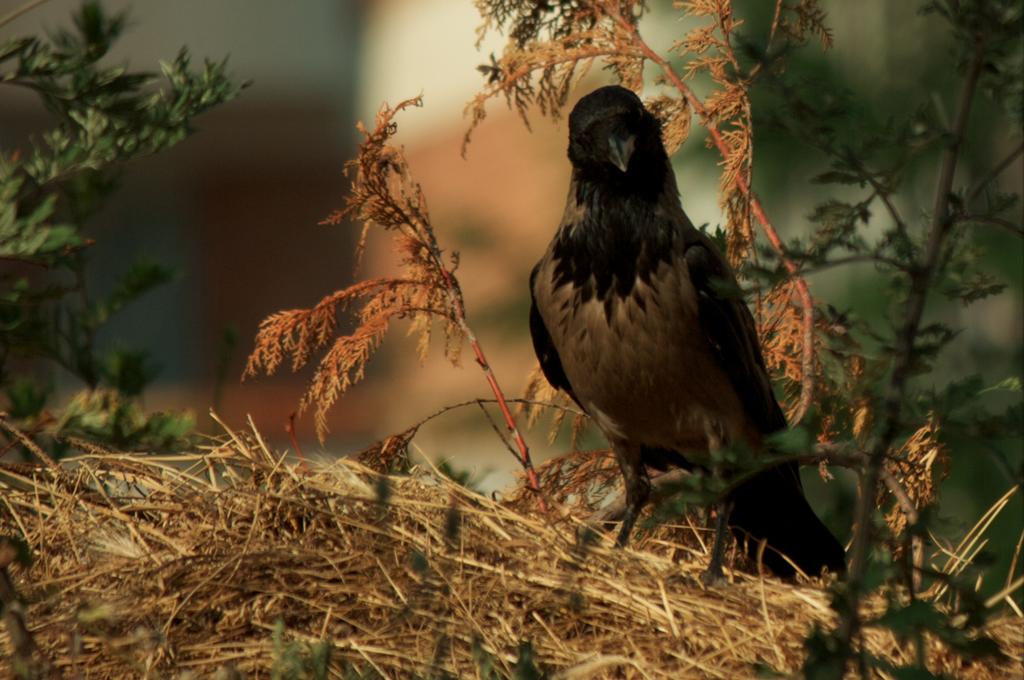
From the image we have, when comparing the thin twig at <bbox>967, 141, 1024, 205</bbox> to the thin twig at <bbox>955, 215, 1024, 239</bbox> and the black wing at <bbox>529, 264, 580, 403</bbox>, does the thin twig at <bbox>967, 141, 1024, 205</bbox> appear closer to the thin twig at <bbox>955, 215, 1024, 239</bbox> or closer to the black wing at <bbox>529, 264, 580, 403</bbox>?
the thin twig at <bbox>955, 215, 1024, 239</bbox>

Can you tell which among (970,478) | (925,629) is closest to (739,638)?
(925,629)

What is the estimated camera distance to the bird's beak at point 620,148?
14.1 ft

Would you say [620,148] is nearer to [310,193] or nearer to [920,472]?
[920,472]

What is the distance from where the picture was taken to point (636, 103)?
438 centimetres

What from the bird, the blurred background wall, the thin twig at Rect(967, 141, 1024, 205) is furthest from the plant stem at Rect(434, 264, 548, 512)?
the blurred background wall

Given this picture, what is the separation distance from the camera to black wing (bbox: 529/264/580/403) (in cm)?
471

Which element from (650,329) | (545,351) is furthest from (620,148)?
(545,351)

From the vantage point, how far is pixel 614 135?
435cm

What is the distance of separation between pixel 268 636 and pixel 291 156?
16.3 metres

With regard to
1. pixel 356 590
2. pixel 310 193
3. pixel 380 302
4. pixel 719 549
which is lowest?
pixel 356 590

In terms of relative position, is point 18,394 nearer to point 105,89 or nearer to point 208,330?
point 105,89

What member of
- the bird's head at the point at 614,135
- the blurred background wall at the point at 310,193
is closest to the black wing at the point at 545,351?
the bird's head at the point at 614,135

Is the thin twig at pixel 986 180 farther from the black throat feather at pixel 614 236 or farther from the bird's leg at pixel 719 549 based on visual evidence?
the black throat feather at pixel 614 236

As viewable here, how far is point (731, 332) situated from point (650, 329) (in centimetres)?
22
